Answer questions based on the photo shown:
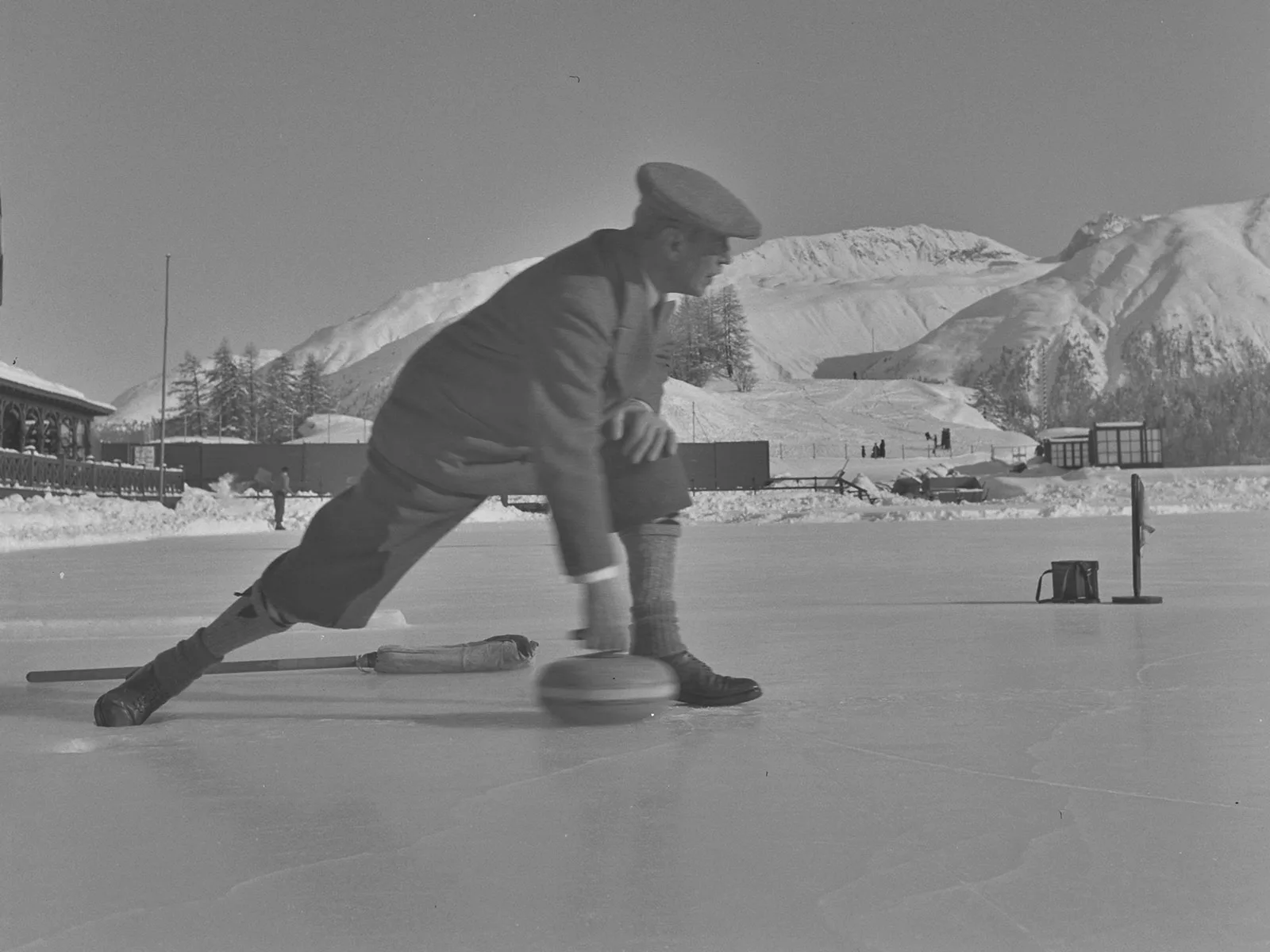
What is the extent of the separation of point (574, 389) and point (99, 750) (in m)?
1.28

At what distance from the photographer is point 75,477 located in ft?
103

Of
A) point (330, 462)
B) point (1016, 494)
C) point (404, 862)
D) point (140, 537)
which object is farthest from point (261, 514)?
point (330, 462)

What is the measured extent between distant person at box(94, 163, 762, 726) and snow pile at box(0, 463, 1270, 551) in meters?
14.7

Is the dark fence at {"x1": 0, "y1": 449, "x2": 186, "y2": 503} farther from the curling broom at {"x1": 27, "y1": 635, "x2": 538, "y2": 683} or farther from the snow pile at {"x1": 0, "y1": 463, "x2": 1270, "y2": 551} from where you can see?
the curling broom at {"x1": 27, "y1": 635, "x2": 538, "y2": 683}

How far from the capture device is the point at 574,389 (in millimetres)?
2479

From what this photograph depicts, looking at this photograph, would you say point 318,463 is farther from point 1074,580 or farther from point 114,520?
point 1074,580

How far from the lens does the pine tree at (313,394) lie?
3674 inches

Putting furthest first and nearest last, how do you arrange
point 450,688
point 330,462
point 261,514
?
1. point 330,462
2. point 261,514
3. point 450,688

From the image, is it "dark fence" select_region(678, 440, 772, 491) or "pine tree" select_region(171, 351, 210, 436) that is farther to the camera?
"pine tree" select_region(171, 351, 210, 436)

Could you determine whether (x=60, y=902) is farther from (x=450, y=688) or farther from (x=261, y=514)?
(x=261, y=514)

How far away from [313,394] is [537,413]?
9420 centimetres

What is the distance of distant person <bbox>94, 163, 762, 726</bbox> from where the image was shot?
251 cm

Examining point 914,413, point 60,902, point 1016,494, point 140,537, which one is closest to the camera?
point 60,902

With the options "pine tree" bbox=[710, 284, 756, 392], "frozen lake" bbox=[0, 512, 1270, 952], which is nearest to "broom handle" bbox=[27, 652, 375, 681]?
"frozen lake" bbox=[0, 512, 1270, 952]
